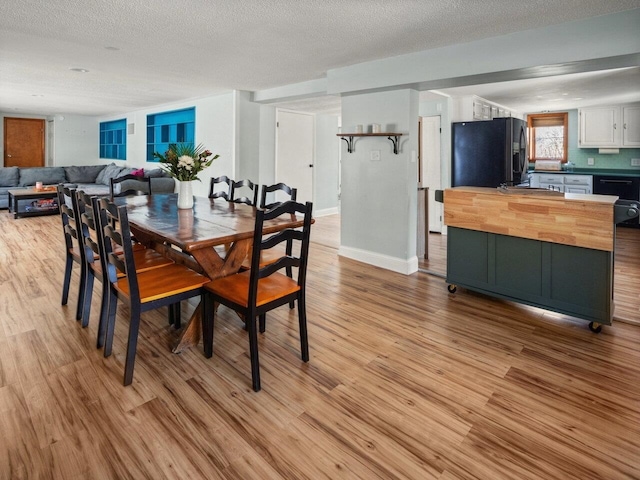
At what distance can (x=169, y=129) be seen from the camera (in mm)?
7523

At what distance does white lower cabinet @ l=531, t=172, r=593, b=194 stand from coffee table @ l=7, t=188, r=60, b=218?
340 inches

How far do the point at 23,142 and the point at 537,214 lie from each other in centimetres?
1165

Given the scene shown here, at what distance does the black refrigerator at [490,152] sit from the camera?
515 centimetres

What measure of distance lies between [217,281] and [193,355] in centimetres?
50

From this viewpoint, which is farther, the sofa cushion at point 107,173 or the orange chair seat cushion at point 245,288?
the sofa cushion at point 107,173

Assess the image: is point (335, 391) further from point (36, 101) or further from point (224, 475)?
point (36, 101)

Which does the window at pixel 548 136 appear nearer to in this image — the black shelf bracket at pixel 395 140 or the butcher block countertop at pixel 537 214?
the black shelf bracket at pixel 395 140

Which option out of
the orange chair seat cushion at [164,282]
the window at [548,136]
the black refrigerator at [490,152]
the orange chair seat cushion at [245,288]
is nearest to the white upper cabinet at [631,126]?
the window at [548,136]

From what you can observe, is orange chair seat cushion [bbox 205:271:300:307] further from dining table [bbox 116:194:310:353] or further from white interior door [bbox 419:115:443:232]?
white interior door [bbox 419:115:443:232]

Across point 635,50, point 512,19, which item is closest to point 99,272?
point 512,19

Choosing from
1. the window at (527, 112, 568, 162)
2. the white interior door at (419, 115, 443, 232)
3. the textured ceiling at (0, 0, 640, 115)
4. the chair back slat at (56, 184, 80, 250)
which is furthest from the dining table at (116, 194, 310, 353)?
the window at (527, 112, 568, 162)

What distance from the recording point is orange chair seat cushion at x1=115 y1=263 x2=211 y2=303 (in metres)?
2.15

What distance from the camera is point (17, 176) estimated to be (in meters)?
8.33

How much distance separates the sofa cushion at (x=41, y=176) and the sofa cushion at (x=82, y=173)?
0.12 metres
